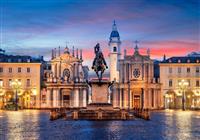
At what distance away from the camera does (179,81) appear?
107 meters

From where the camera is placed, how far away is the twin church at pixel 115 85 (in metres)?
106

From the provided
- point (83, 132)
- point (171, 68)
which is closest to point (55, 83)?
point (171, 68)

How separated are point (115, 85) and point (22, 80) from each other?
20826mm

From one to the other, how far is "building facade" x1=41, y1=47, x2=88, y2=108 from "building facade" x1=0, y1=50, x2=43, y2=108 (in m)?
2.25

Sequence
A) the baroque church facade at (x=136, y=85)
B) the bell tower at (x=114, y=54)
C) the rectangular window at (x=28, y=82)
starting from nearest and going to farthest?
the baroque church facade at (x=136, y=85), the rectangular window at (x=28, y=82), the bell tower at (x=114, y=54)

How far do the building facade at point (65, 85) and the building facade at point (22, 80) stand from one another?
2252 millimetres

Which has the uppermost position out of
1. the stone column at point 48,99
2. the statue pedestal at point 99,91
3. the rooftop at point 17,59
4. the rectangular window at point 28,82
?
the rooftop at point 17,59

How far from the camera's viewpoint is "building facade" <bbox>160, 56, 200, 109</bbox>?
349 feet

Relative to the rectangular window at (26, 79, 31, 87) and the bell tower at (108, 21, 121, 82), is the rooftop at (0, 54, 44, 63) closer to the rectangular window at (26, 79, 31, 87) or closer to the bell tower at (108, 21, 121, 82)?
the rectangular window at (26, 79, 31, 87)

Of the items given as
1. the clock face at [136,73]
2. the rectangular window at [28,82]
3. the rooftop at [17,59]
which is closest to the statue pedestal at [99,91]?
the clock face at [136,73]

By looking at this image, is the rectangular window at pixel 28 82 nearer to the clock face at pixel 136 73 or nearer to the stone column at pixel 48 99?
the stone column at pixel 48 99

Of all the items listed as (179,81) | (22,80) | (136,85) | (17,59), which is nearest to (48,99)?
(22,80)

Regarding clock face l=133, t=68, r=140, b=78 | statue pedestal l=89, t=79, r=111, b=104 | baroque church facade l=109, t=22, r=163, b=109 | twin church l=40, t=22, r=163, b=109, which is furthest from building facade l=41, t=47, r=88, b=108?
statue pedestal l=89, t=79, r=111, b=104

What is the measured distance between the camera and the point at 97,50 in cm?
4969
